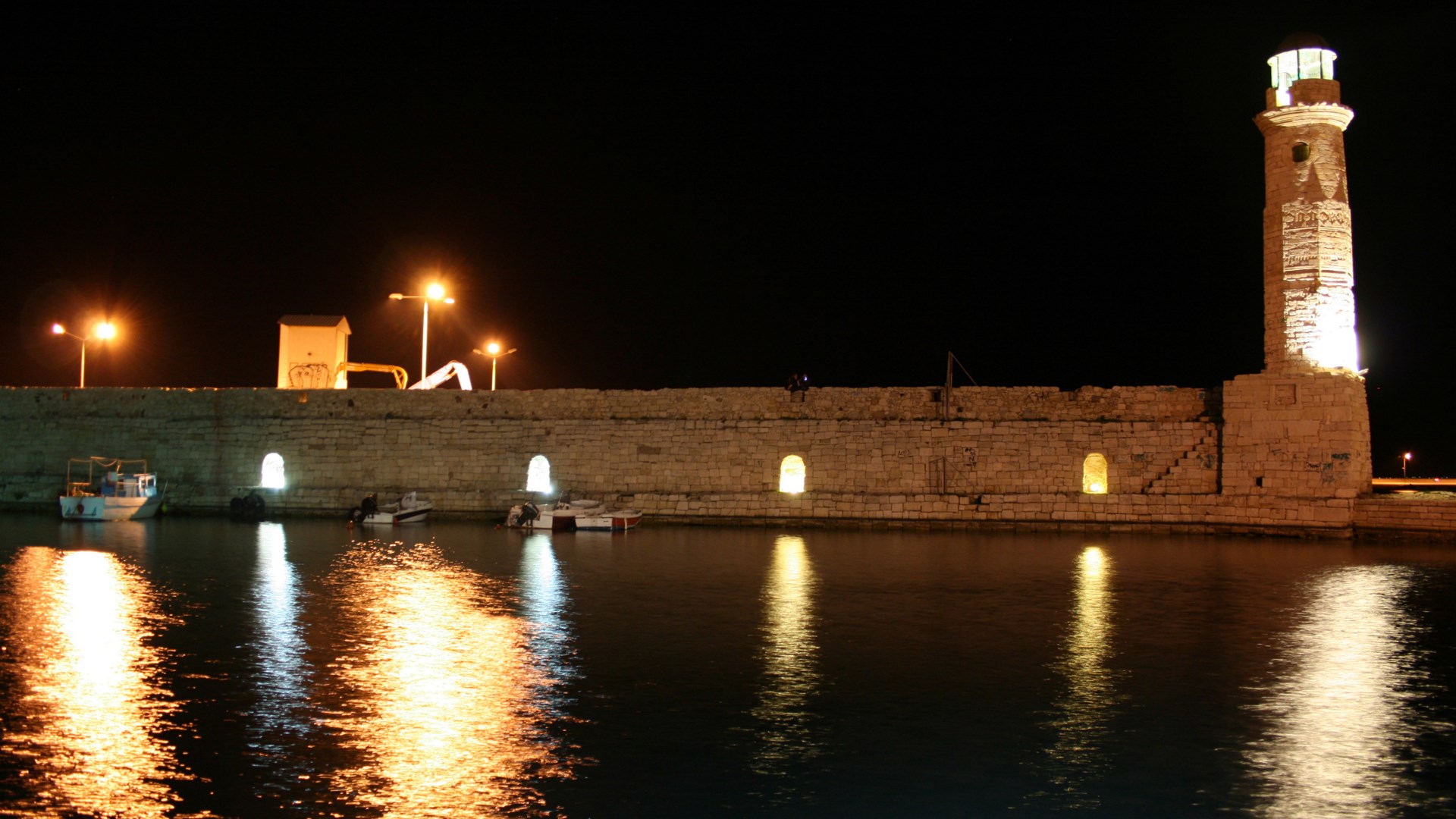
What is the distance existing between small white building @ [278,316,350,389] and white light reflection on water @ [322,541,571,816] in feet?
66.0

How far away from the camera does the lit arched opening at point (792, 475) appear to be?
2519 centimetres

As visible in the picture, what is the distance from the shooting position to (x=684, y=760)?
659cm

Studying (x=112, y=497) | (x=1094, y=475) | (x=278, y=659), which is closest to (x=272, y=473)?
(x=112, y=497)

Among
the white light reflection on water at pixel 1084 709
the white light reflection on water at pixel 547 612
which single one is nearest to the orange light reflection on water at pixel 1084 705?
the white light reflection on water at pixel 1084 709

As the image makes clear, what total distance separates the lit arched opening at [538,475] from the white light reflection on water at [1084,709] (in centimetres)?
1494

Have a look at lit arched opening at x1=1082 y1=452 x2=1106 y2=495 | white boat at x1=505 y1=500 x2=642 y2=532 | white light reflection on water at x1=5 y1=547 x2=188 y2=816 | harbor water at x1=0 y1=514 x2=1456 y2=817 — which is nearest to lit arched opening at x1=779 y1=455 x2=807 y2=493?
white boat at x1=505 y1=500 x2=642 y2=532

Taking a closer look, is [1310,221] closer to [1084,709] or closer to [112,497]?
[1084,709]

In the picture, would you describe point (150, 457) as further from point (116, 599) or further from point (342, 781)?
point (342, 781)

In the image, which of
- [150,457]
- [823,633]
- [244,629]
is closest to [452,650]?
[244,629]

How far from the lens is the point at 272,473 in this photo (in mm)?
26859

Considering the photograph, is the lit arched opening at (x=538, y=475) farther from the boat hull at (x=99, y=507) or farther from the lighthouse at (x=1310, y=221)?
the lighthouse at (x=1310, y=221)

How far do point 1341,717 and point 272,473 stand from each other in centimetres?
2422

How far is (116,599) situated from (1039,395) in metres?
17.7

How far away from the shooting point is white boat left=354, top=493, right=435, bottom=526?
24078mm
